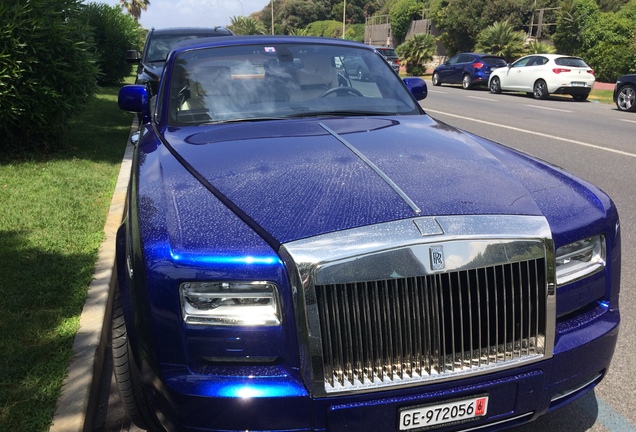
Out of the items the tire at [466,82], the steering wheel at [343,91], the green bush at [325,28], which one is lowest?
the tire at [466,82]

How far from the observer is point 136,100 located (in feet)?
15.4

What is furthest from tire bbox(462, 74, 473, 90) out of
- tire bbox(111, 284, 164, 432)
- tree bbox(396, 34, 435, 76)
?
tire bbox(111, 284, 164, 432)

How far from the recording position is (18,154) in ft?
26.6

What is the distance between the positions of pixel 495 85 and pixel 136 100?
2140 cm

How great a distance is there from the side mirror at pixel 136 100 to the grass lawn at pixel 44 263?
1.10 meters

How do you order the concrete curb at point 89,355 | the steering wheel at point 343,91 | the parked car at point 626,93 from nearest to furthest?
the concrete curb at point 89,355 → the steering wheel at point 343,91 → the parked car at point 626,93

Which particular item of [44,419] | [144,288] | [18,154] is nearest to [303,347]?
[144,288]

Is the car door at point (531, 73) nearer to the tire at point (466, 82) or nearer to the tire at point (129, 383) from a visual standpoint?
the tire at point (466, 82)

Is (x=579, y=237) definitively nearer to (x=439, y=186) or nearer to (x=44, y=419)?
(x=439, y=186)

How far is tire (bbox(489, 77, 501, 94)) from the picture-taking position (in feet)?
78.3

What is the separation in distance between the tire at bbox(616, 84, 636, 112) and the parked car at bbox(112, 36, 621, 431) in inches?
620

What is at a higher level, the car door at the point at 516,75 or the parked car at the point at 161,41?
the parked car at the point at 161,41

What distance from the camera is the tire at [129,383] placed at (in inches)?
89.0

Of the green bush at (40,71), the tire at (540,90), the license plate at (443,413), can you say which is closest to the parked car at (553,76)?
the tire at (540,90)
